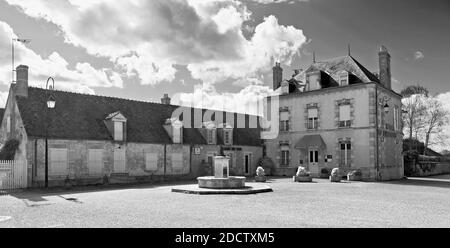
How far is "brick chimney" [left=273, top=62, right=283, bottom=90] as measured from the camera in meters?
32.6

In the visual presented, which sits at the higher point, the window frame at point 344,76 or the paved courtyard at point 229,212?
the window frame at point 344,76

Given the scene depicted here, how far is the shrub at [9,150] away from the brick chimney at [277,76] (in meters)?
19.5

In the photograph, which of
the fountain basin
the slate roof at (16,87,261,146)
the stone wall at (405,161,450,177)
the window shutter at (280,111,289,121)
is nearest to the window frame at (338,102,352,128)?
the window shutter at (280,111,289,121)

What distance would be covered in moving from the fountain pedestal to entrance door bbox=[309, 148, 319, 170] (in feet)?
39.0

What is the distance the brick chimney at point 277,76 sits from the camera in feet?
107

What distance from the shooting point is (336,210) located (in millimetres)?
10898

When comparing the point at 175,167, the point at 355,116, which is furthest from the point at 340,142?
the point at 175,167

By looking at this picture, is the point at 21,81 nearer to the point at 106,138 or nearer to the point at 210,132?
the point at 106,138

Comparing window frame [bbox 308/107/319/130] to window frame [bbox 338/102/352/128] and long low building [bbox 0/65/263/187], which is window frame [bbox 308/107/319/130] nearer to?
window frame [bbox 338/102/352/128]

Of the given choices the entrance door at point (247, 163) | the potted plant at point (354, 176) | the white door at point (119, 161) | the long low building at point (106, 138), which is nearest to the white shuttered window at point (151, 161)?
the long low building at point (106, 138)

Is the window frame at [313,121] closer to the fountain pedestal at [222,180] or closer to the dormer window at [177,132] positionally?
the dormer window at [177,132]

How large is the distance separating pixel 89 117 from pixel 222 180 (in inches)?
441

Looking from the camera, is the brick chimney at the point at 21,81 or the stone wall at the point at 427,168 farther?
the stone wall at the point at 427,168

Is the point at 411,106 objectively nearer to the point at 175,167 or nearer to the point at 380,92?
the point at 380,92
